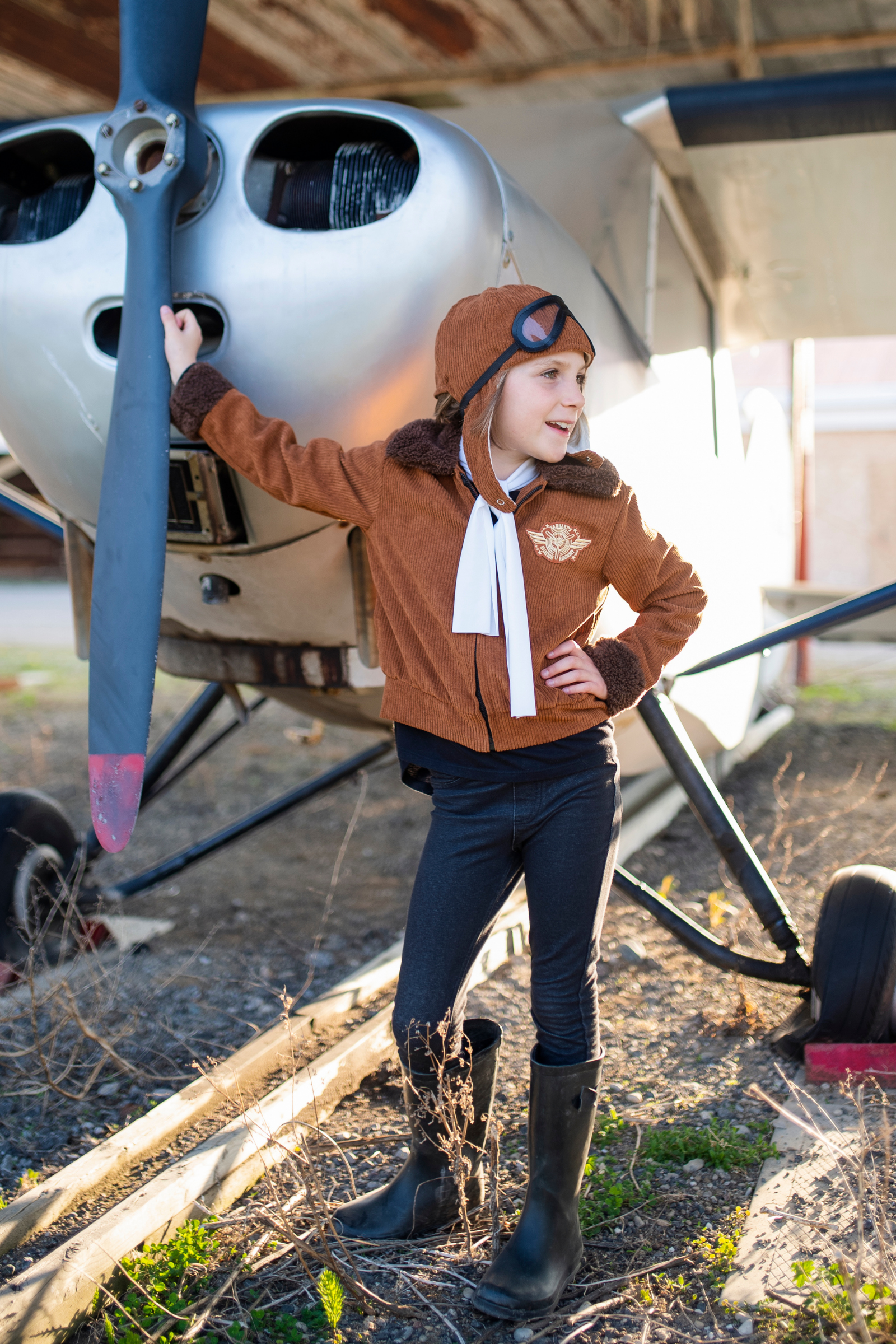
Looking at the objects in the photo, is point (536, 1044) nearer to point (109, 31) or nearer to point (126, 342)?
point (126, 342)

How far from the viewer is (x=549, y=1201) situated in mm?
1805

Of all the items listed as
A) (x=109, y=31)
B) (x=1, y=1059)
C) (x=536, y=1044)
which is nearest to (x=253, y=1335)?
(x=536, y=1044)

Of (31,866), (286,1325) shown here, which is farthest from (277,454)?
(31,866)

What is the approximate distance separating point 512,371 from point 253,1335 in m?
1.57

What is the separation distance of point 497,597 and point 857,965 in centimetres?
133

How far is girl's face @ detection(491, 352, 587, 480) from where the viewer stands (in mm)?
1788

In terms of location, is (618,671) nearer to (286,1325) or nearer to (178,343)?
(178,343)

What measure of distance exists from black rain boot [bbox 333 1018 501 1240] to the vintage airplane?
2.36 feet

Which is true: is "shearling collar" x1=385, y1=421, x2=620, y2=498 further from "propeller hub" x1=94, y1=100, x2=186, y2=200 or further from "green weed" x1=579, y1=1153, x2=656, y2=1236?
"green weed" x1=579, y1=1153, x2=656, y2=1236

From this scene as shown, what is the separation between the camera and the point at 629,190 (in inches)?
128

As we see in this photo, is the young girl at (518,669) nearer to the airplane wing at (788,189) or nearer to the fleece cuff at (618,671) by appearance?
the fleece cuff at (618,671)

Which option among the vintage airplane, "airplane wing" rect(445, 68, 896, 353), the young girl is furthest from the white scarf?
"airplane wing" rect(445, 68, 896, 353)

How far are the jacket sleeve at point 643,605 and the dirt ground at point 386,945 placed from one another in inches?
38.5

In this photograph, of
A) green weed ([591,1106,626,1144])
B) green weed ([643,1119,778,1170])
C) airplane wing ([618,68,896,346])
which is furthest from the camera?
airplane wing ([618,68,896,346])
